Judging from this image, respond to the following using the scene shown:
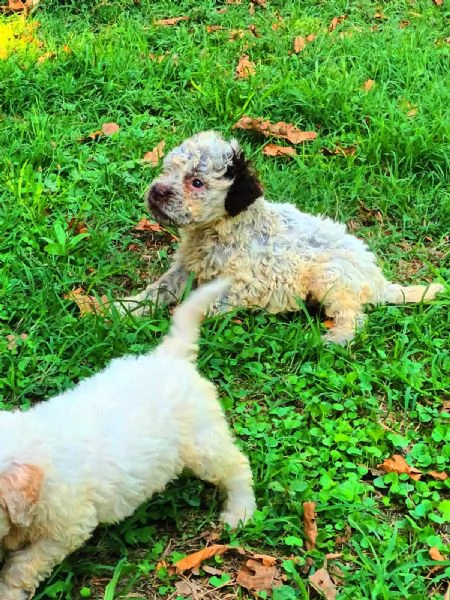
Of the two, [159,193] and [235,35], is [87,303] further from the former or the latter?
[235,35]

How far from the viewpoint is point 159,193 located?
4.33 m

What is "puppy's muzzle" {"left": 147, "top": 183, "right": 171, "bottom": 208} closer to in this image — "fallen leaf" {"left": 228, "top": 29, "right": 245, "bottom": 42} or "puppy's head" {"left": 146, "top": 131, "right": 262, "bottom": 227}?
"puppy's head" {"left": 146, "top": 131, "right": 262, "bottom": 227}

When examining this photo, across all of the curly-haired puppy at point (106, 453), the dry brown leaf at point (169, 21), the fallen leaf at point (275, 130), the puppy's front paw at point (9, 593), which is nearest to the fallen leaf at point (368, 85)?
the fallen leaf at point (275, 130)

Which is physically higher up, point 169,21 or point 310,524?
point 169,21

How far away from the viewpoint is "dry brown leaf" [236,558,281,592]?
3.03 metres

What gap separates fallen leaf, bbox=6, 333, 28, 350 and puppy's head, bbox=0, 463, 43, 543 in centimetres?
167

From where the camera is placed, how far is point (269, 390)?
13.1ft

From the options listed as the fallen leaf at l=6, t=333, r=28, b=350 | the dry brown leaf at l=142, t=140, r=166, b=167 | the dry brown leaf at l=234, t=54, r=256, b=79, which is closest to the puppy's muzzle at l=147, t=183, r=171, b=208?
the fallen leaf at l=6, t=333, r=28, b=350

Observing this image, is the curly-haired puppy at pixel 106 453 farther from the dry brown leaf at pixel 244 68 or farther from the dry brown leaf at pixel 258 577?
the dry brown leaf at pixel 244 68

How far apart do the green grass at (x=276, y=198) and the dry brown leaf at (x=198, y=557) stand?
0.06 metres

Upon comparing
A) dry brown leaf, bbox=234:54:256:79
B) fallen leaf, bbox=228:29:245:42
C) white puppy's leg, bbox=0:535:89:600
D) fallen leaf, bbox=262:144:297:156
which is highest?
white puppy's leg, bbox=0:535:89:600

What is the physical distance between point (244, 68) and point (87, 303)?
3494mm

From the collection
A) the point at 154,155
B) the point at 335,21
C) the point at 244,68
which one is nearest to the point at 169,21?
the point at 244,68

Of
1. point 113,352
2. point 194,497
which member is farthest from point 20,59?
point 194,497
